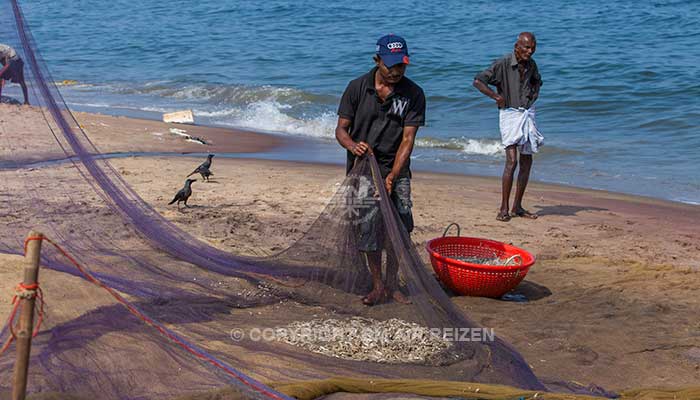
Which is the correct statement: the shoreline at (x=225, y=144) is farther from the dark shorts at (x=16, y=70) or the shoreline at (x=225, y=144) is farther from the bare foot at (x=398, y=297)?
the bare foot at (x=398, y=297)

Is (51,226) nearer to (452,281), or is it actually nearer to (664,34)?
(452,281)

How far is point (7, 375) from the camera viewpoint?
3.22 metres

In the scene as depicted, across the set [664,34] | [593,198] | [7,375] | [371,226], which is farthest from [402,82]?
[664,34]

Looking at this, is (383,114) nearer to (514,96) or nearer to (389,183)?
(389,183)

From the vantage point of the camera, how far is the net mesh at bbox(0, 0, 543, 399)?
3270 millimetres

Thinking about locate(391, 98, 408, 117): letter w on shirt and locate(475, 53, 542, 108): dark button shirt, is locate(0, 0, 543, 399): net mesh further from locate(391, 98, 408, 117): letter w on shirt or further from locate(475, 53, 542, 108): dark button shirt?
locate(475, 53, 542, 108): dark button shirt

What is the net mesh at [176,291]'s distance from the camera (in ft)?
10.7

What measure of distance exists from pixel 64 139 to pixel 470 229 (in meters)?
3.57

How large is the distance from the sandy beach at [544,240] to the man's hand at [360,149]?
50.5 inches

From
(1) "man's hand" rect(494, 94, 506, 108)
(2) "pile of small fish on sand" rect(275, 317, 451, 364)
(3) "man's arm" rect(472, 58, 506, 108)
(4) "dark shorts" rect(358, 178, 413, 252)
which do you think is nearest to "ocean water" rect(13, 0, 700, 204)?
(1) "man's hand" rect(494, 94, 506, 108)

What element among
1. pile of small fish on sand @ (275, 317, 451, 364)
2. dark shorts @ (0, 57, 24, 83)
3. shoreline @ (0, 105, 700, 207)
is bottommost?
Answer: shoreline @ (0, 105, 700, 207)

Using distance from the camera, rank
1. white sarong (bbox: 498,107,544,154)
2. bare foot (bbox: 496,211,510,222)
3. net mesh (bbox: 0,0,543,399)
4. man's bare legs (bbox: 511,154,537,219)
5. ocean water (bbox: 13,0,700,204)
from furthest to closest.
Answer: ocean water (bbox: 13,0,700,204) < man's bare legs (bbox: 511,154,537,219) < bare foot (bbox: 496,211,510,222) < white sarong (bbox: 498,107,544,154) < net mesh (bbox: 0,0,543,399)

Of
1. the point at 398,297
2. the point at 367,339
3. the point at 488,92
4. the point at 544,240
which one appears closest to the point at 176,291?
the point at 367,339

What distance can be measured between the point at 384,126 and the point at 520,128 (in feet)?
8.75
